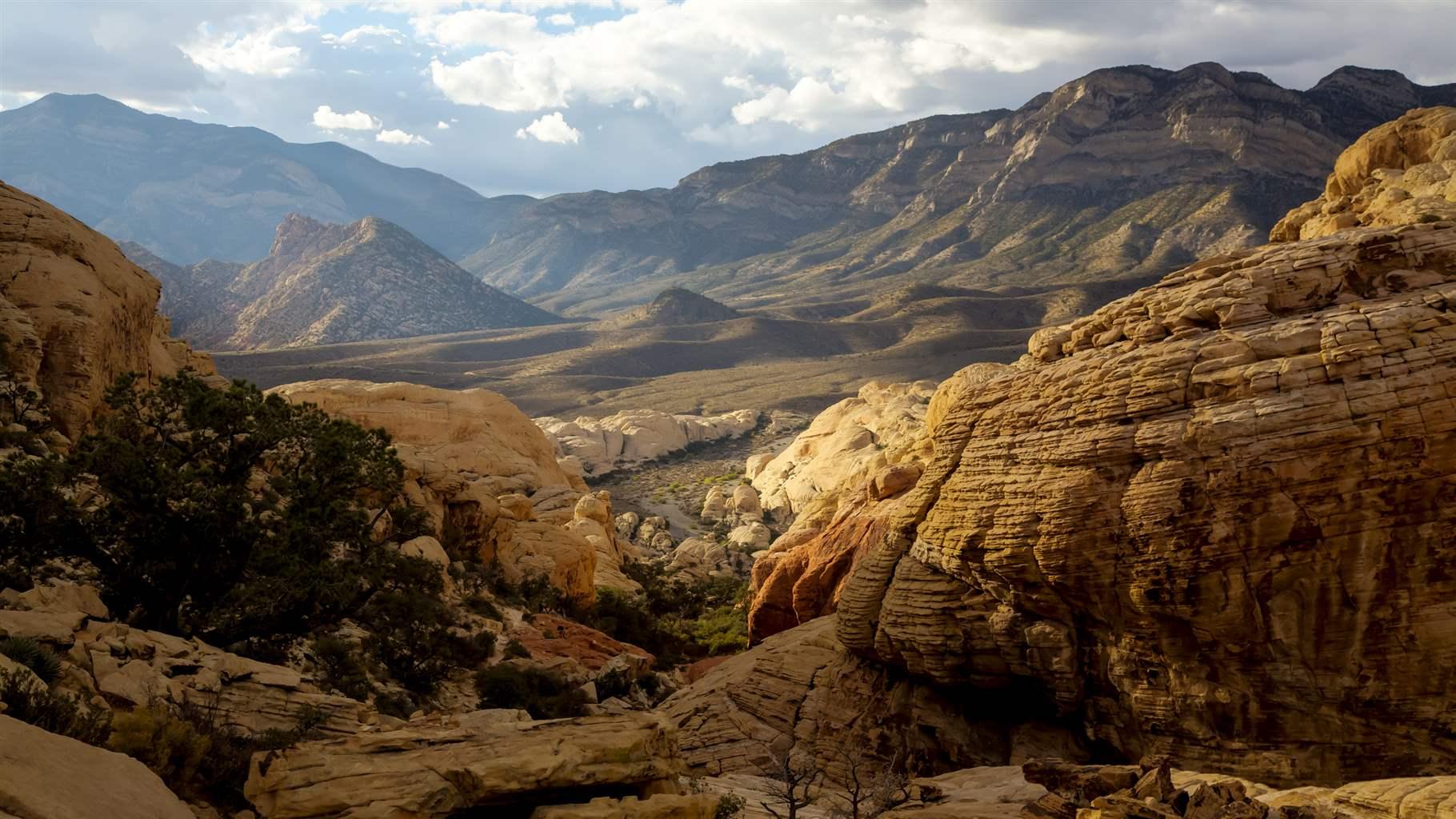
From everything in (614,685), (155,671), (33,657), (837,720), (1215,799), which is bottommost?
(614,685)

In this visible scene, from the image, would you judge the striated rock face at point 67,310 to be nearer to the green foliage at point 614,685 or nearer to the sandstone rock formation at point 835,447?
the green foliage at point 614,685

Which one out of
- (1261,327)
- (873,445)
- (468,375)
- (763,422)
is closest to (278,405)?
(1261,327)

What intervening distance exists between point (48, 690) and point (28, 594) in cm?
513

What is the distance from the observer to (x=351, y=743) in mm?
11297

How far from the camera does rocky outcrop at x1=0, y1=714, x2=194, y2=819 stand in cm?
770

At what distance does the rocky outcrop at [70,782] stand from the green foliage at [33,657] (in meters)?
2.93

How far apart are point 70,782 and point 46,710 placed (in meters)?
2.34

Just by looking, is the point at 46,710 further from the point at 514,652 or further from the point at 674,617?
the point at 674,617

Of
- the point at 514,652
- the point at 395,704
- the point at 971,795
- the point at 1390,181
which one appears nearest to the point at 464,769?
the point at 971,795

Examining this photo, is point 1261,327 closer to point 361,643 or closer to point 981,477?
point 981,477

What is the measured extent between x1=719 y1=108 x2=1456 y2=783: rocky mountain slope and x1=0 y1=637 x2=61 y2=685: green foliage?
14.6 meters

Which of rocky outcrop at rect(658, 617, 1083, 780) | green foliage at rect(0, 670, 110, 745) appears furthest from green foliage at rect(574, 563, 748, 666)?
green foliage at rect(0, 670, 110, 745)

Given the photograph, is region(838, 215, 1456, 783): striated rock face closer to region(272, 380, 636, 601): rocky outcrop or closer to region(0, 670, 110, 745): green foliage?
region(0, 670, 110, 745): green foliage

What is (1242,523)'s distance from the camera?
15859 mm
